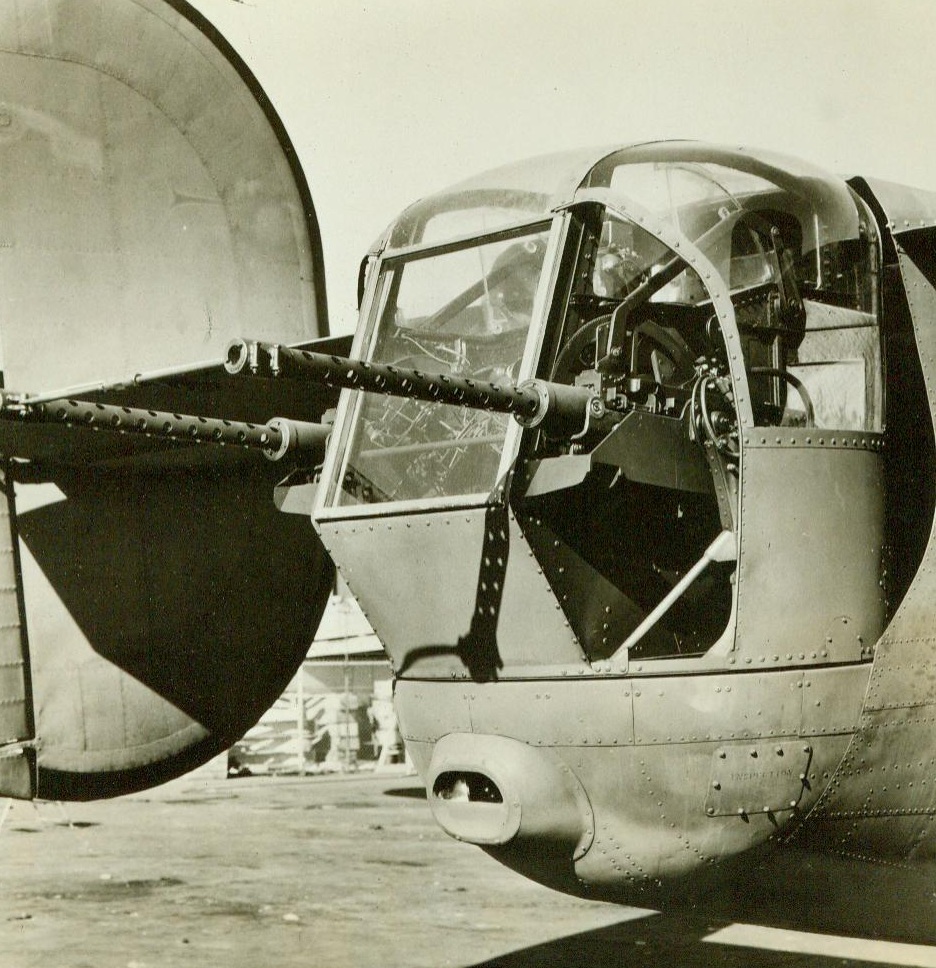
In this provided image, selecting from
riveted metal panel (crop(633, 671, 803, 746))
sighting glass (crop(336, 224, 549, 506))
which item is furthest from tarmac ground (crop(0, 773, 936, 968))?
sighting glass (crop(336, 224, 549, 506))

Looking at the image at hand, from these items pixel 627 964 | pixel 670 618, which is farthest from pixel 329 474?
pixel 627 964

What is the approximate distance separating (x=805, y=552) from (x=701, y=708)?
80cm

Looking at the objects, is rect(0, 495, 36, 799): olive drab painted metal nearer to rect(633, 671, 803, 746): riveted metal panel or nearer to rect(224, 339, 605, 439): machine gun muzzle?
rect(224, 339, 605, 439): machine gun muzzle

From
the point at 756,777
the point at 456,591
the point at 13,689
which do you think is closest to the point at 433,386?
the point at 456,591

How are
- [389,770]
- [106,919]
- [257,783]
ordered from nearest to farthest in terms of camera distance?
[106,919] < [257,783] < [389,770]

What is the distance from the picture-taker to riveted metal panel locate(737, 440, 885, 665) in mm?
5578

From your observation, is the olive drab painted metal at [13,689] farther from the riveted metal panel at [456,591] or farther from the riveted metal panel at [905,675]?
the riveted metal panel at [905,675]

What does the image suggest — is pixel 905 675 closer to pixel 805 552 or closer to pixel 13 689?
pixel 805 552

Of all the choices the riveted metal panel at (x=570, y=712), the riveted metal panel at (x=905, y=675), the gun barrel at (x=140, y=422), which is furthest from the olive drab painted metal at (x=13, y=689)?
the riveted metal panel at (x=905, y=675)

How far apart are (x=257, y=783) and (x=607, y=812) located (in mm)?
18992

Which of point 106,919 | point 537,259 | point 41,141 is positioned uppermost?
point 41,141

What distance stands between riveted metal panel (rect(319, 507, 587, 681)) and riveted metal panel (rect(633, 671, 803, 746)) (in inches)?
13.0

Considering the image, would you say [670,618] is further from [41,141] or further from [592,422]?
[41,141]

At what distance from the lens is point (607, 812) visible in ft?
18.6
